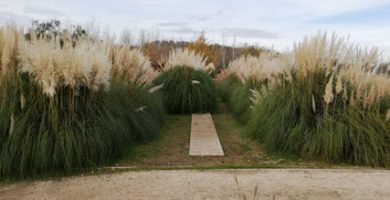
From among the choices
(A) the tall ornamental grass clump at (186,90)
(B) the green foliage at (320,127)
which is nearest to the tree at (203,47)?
(A) the tall ornamental grass clump at (186,90)

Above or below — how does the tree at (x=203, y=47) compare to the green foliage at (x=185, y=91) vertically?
above

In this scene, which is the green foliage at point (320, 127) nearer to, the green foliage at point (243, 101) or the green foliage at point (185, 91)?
the green foliage at point (243, 101)

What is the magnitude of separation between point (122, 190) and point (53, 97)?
1.35 metres

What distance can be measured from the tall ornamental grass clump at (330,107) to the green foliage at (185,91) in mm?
2902

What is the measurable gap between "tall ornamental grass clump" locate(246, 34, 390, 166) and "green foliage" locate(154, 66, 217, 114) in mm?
2902

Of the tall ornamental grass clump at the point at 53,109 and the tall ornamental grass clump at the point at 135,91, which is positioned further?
the tall ornamental grass clump at the point at 135,91

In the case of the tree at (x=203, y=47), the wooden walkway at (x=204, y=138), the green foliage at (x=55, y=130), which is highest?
the tree at (x=203, y=47)

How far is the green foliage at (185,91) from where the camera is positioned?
27.6ft

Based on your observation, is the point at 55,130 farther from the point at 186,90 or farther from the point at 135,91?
the point at 186,90

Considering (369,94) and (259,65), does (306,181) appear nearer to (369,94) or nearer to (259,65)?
(369,94)

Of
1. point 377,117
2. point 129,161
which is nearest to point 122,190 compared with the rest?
point 129,161

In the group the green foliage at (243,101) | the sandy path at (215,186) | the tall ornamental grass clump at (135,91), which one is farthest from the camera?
the green foliage at (243,101)

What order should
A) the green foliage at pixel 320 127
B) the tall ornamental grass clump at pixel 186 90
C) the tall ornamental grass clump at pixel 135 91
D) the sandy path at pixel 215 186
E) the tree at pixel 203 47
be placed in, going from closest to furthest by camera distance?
the sandy path at pixel 215 186 < the green foliage at pixel 320 127 < the tall ornamental grass clump at pixel 135 91 < the tall ornamental grass clump at pixel 186 90 < the tree at pixel 203 47

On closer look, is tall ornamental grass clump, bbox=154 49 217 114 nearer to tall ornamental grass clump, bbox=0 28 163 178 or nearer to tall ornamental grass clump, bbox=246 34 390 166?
tall ornamental grass clump, bbox=246 34 390 166
